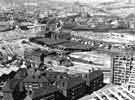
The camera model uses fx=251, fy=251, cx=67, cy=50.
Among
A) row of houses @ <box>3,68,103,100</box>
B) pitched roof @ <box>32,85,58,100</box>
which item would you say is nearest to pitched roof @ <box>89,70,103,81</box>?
row of houses @ <box>3,68,103,100</box>

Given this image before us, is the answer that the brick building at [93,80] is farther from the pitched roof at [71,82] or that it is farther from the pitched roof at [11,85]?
the pitched roof at [11,85]

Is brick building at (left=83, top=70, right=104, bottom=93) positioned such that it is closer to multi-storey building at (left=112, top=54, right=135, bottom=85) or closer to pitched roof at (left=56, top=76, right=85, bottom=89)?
pitched roof at (left=56, top=76, right=85, bottom=89)

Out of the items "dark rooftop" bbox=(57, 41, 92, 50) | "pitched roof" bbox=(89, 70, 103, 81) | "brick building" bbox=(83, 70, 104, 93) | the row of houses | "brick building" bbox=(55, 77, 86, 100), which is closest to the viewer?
the row of houses

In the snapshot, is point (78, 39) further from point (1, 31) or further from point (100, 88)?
point (100, 88)

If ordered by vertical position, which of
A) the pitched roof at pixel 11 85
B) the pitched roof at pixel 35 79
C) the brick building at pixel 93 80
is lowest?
the brick building at pixel 93 80

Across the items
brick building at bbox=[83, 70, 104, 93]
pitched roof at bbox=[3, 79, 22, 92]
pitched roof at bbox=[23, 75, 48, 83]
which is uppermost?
pitched roof at bbox=[23, 75, 48, 83]

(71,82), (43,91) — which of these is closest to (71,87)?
(71,82)

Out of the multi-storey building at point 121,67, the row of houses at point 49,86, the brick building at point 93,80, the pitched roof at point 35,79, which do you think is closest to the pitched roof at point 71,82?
the row of houses at point 49,86

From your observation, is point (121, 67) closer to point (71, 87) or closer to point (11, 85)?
point (71, 87)
